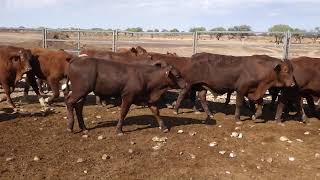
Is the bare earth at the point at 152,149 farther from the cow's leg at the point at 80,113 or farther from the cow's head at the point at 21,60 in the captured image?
the cow's head at the point at 21,60

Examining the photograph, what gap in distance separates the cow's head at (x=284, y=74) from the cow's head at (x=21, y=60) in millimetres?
5810

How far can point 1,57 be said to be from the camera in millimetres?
11078

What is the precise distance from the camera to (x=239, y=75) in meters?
10.3

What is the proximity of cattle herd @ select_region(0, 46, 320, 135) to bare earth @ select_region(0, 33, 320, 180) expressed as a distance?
46cm

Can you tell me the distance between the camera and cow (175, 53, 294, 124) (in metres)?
10.1

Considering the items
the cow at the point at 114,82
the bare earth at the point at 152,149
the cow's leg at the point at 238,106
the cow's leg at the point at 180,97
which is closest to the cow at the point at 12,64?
the bare earth at the point at 152,149

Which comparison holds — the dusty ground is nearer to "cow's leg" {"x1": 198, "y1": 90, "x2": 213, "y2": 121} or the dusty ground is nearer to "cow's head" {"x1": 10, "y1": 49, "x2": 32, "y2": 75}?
"cow's leg" {"x1": 198, "y1": 90, "x2": 213, "y2": 121}

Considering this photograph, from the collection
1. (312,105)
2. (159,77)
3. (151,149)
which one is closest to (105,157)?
(151,149)

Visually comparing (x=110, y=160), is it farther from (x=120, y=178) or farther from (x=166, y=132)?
(x=166, y=132)

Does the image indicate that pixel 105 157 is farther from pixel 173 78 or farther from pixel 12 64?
pixel 12 64

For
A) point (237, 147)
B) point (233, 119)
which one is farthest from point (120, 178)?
point (233, 119)

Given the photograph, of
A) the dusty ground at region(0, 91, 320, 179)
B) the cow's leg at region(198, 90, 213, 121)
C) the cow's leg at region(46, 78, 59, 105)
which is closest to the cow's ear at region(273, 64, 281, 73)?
the dusty ground at region(0, 91, 320, 179)

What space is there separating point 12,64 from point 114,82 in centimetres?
374

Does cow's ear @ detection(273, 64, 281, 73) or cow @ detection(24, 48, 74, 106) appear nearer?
cow's ear @ detection(273, 64, 281, 73)
